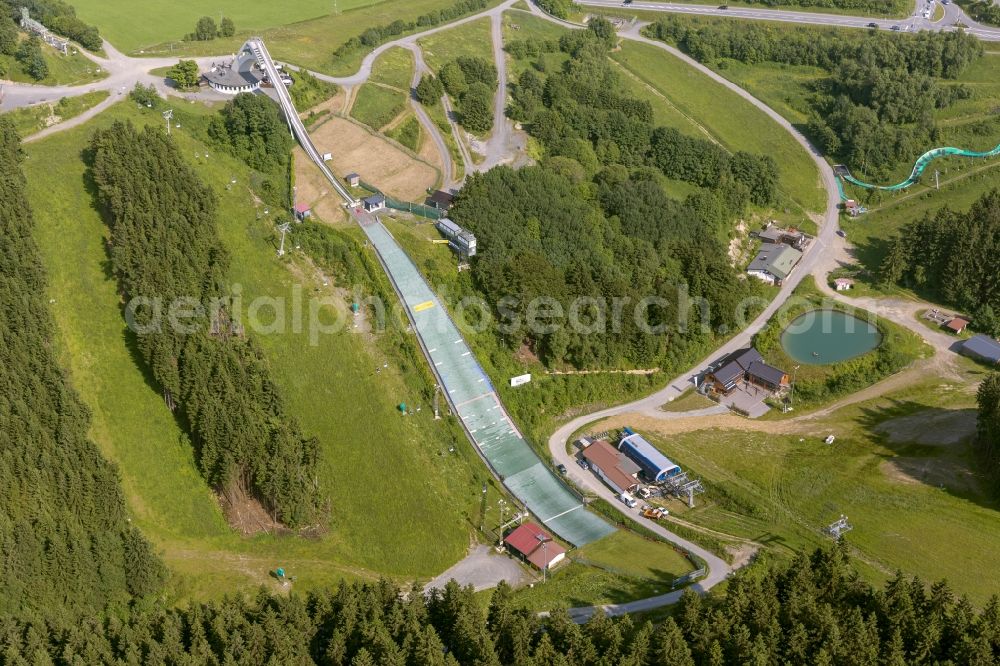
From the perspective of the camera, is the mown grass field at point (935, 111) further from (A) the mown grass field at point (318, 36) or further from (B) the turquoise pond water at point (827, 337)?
(A) the mown grass field at point (318, 36)

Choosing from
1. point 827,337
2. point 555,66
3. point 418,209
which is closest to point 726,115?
point 555,66

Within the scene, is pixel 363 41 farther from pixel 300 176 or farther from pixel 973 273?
pixel 973 273

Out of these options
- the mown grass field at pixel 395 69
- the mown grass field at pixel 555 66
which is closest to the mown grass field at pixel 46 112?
the mown grass field at pixel 395 69

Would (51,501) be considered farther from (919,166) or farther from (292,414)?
(919,166)

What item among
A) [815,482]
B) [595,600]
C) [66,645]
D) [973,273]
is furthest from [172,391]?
[973,273]

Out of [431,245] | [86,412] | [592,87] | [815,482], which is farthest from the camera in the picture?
[592,87]

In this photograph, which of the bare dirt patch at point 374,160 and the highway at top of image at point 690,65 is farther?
the bare dirt patch at point 374,160
